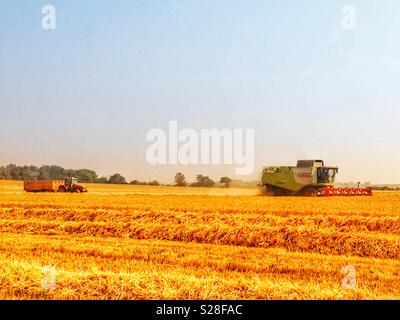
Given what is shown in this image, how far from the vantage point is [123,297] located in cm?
691

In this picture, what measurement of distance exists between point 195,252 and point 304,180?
22.0 meters

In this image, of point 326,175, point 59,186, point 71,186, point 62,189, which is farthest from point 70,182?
point 326,175

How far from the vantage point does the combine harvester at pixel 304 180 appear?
1310 inches

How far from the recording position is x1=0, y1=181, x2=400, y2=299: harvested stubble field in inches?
285

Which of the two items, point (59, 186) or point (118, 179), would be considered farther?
point (118, 179)

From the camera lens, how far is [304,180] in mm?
33438

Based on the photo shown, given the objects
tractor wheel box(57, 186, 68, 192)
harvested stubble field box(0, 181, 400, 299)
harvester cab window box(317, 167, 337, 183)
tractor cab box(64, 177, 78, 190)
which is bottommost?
harvested stubble field box(0, 181, 400, 299)

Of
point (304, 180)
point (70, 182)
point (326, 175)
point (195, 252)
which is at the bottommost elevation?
point (195, 252)

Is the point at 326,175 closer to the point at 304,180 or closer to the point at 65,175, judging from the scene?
the point at 304,180

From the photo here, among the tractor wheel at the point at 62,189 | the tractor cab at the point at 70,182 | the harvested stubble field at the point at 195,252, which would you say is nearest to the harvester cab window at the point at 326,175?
the harvested stubble field at the point at 195,252

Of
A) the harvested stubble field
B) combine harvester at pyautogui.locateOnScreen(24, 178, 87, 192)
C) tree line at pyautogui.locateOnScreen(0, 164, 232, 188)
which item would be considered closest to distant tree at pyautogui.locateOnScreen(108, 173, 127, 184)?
tree line at pyautogui.locateOnScreen(0, 164, 232, 188)

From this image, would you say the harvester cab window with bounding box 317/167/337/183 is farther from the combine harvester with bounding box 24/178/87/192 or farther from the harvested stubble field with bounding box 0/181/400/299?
the combine harvester with bounding box 24/178/87/192

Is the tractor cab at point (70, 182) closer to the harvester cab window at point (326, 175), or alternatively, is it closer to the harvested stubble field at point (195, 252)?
the harvester cab window at point (326, 175)

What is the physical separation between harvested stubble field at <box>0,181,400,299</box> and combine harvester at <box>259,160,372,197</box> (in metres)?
14.1
